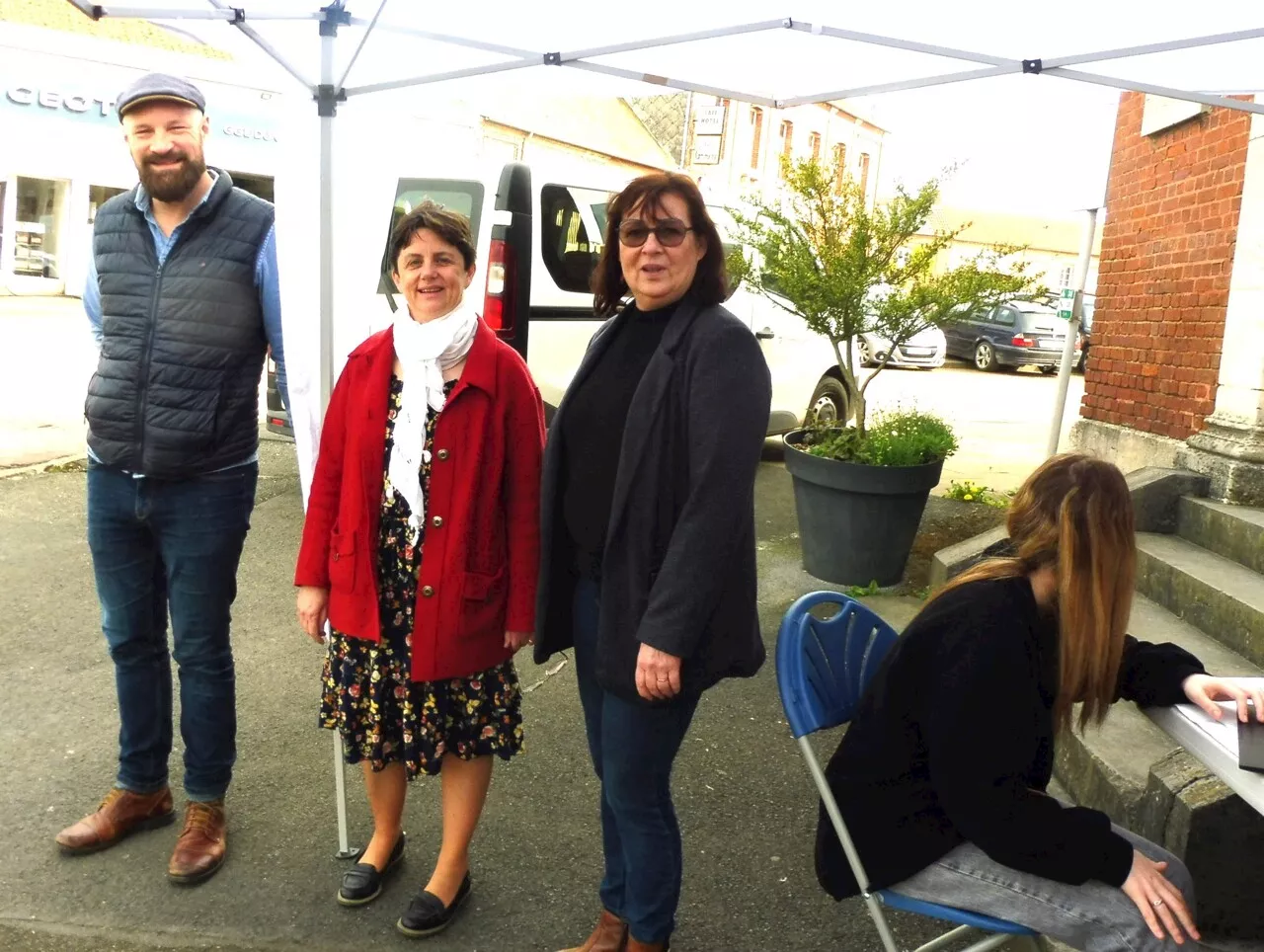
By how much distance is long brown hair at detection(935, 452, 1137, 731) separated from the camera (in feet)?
6.51

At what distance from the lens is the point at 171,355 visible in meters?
2.88

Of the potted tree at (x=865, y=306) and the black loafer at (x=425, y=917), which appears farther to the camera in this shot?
the potted tree at (x=865, y=306)

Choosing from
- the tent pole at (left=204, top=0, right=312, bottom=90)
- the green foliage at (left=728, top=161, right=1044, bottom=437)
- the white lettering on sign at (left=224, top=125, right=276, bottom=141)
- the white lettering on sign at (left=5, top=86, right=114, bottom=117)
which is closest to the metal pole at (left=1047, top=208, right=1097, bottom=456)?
the green foliage at (left=728, top=161, right=1044, bottom=437)

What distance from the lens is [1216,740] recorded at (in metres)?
1.97

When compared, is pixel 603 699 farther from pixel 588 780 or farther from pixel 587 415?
pixel 588 780

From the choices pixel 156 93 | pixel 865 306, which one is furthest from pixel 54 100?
pixel 156 93

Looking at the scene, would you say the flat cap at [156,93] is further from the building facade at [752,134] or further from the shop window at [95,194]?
the shop window at [95,194]

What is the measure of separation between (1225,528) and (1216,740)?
3.21 m

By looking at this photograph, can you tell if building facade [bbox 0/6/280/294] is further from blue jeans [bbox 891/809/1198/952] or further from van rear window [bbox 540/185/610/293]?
blue jeans [bbox 891/809/1198/952]

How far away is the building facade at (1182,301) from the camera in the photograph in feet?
17.0

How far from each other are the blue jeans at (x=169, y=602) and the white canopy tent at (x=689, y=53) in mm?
323

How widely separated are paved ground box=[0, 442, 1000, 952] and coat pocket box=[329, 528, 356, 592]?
92 centimetres

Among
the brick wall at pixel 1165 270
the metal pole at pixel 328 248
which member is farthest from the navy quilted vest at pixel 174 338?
the brick wall at pixel 1165 270

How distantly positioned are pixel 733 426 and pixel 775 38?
6.81ft
